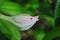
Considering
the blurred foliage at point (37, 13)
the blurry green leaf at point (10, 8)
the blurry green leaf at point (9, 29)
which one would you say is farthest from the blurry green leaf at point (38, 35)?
the blurry green leaf at point (9, 29)

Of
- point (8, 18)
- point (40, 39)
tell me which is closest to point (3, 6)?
point (8, 18)

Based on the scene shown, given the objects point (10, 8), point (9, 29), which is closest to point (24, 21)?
point (9, 29)

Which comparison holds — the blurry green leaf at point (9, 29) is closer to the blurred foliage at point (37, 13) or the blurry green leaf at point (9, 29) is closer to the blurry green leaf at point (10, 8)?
the blurred foliage at point (37, 13)

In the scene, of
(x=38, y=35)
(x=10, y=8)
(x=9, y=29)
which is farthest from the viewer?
(x=38, y=35)

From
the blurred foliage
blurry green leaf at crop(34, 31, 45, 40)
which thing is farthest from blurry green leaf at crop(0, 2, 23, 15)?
blurry green leaf at crop(34, 31, 45, 40)

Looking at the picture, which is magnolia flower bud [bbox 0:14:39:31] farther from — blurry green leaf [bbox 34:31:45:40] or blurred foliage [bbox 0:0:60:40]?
blurry green leaf [bbox 34:31:45:40]

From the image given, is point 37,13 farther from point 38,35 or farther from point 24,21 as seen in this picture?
point 24,21

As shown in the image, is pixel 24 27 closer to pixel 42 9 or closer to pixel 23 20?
pixel 23 20
